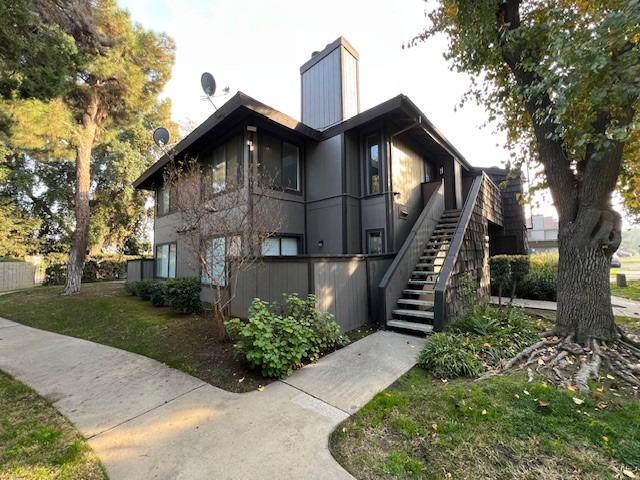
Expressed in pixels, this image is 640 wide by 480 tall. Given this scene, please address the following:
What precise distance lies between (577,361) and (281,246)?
256 inches

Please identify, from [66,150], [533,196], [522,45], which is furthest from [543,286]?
[66,150]

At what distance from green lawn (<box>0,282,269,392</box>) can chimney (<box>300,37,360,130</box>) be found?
7780mm

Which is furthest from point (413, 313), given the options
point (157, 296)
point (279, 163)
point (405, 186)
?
point (157, 296)

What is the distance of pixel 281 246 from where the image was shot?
26.7 ft

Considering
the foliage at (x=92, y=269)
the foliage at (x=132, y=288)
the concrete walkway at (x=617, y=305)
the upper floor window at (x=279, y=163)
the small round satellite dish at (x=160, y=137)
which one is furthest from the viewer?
the foliage at (x=92, y=269)

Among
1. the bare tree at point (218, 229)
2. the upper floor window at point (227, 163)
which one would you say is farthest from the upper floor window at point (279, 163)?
the bare tree at point (218, 229)

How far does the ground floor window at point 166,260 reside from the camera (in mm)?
11288

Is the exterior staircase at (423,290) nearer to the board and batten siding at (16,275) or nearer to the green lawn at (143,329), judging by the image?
the green lawn at (143,329)

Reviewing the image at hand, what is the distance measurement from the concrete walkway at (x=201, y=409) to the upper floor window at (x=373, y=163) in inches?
190

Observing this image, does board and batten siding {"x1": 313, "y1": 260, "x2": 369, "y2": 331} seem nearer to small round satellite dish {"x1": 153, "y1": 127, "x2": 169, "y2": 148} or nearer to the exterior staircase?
the exterior staircase

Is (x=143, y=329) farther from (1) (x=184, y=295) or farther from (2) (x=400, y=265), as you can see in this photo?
(2) (x=400, y=265)

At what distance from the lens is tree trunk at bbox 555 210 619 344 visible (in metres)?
4.45

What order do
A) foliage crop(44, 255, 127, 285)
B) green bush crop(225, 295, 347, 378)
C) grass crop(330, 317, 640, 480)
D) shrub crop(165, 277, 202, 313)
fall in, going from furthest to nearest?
foliage crop(44, 255, 127, 285), shrub crop(165, 277, 202, 313), green bush crop(225, 295, 347, 378), grass crop(330, 317, 640, 480)

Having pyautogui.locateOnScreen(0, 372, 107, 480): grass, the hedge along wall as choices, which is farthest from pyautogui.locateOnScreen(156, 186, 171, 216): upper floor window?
pyautogui.locateOnScreen(0, 372, 107, 480): grass
